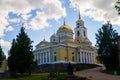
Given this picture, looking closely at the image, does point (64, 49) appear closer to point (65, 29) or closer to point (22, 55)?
point (65, 29)

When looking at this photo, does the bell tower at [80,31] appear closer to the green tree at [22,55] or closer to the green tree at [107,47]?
the green tree at [107,47]

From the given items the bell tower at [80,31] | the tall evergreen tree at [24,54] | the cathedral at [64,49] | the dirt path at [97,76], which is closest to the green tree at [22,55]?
the tall evergreen tree at [24,54]

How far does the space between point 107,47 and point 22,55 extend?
67.8ft

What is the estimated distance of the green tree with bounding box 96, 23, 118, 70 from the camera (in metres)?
64.0

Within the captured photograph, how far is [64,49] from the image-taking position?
A: 8850 centimetres

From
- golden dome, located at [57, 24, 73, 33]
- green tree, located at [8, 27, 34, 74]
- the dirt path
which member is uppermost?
golden dome, located at [57, 24, 73, 33]

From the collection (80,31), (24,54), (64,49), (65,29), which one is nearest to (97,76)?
(24,54)

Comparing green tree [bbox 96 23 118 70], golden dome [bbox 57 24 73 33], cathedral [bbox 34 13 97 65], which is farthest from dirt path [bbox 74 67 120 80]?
golden dome [bbox 57 24 73 33]

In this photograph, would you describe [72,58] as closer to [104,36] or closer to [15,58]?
[104,36]

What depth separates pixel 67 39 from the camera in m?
93.0

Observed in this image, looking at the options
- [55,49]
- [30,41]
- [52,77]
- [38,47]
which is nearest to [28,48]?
[30,41]

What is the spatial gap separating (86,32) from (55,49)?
21.4 m

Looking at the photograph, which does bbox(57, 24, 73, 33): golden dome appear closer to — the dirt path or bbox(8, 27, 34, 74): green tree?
bbox(8, 27, 34, 74): green tree

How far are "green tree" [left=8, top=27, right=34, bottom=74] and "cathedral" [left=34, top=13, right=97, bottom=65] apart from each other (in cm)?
2975
